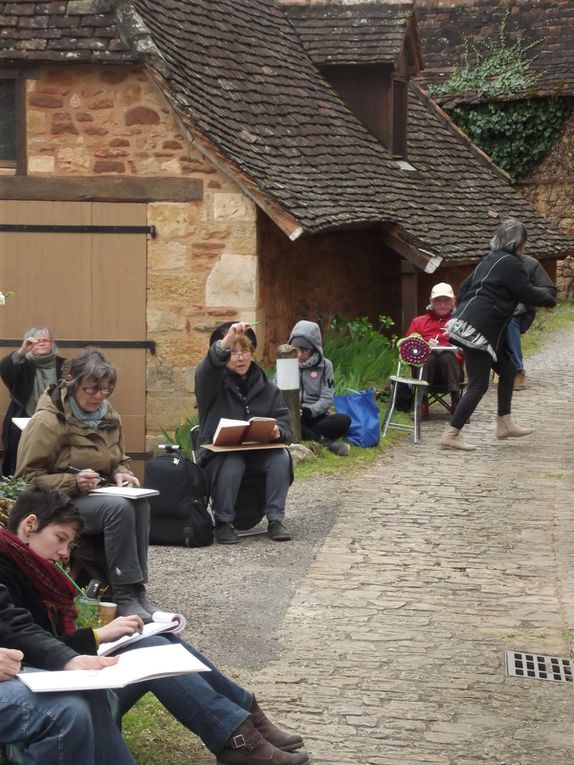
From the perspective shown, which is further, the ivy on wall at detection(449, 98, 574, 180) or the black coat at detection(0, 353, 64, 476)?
the ivy on wall at detection(449, 98, 574, 180)

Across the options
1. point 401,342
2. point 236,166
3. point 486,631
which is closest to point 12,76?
point 236,166

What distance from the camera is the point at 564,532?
877 cm

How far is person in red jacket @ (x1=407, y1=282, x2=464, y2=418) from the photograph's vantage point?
12.4 m

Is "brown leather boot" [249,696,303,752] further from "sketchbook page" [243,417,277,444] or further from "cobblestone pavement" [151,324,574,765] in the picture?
"sketchbook page" [243,417,277,444]

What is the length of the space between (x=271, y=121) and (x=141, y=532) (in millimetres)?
8429

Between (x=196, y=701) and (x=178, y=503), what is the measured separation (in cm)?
354

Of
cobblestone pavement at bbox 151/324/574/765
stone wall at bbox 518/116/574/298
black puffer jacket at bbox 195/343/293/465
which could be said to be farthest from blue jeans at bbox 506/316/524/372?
stone wall at bbox 518/116/574/298

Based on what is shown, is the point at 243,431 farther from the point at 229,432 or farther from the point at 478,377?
the point at 478,377

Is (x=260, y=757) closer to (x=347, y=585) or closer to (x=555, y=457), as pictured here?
(x=347, y=585)

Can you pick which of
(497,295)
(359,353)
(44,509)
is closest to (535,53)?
(359,353)

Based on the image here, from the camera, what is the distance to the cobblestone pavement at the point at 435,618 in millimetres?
5242

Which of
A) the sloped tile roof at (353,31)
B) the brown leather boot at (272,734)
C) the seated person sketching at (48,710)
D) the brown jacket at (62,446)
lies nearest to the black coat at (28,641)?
the seated person sketching at (48,710)

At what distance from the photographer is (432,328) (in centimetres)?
1275

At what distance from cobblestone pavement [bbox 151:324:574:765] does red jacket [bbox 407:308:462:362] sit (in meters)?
1.88
